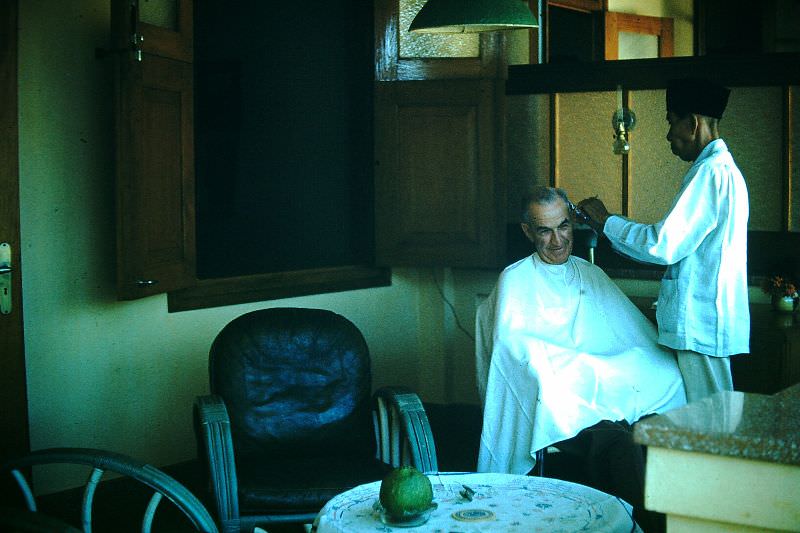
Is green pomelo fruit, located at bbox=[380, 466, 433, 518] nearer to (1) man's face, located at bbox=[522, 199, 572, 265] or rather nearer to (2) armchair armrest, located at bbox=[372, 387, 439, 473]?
(2) armchair armrest, located at bbox=[372, 387, 439, 473]

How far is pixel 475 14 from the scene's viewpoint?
3.49 metres

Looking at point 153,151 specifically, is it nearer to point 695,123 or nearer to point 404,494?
point 695,123

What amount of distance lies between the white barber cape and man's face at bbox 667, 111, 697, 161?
0.61 m

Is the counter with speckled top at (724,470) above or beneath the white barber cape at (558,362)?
above

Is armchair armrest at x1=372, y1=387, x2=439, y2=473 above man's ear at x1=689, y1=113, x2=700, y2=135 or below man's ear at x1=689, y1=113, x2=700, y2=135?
below

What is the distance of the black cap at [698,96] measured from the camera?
3574 mm

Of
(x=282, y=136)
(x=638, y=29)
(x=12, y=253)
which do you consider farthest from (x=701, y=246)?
(x=638, y=29)

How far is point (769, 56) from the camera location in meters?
4.36

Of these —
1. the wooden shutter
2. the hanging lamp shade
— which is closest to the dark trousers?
the hanging lamp shade

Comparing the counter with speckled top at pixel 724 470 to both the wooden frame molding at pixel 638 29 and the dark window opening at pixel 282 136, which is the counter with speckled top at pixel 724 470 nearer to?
the dark window opening at pixel 282 136

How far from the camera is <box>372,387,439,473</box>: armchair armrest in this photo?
10.5 ft

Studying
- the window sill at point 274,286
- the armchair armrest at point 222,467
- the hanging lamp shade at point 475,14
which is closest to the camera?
the armchair armrest at point 222,467

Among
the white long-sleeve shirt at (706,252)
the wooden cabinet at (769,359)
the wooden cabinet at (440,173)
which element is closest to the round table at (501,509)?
the white long-sleeve shirt at (706,252)

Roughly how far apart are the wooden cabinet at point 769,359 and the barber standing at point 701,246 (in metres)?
0.28
